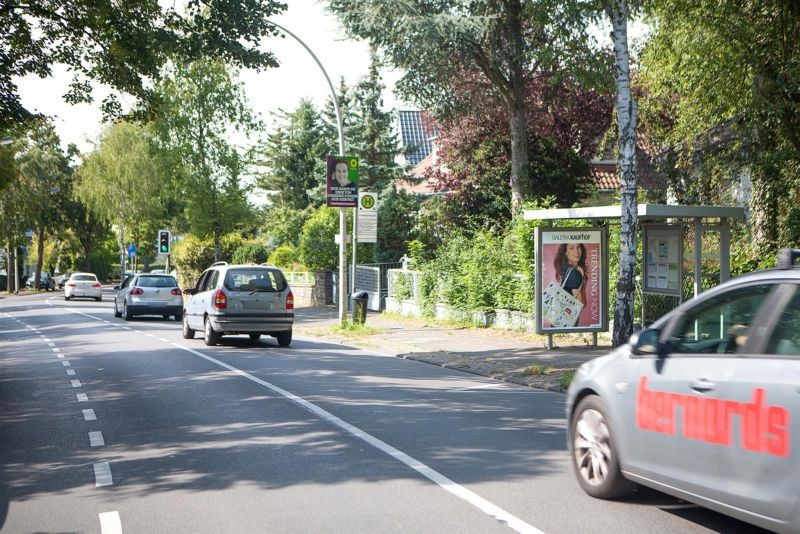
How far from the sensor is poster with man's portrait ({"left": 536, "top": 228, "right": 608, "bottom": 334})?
52.8 feet

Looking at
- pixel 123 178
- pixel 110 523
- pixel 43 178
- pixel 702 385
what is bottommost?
pixel 110 523

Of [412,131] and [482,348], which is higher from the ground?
[412,131]

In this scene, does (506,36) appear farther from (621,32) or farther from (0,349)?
(0,349)

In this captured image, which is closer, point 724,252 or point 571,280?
point 724,252

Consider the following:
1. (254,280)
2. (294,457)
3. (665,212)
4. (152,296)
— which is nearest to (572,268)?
(665,212)

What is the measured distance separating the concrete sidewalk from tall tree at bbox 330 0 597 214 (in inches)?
251

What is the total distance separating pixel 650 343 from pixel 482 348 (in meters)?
12.1

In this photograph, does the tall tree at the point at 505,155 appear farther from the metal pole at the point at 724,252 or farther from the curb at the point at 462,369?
the metal pole at the point at 724,252

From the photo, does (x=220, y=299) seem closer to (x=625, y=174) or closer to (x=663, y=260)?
(x=663, y=260)

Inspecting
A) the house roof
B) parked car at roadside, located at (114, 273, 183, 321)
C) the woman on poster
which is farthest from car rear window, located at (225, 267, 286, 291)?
the house roof

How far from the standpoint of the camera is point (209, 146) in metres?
46.0

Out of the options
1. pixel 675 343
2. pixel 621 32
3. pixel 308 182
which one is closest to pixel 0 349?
pixel 621 32

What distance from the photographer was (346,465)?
7.14 m

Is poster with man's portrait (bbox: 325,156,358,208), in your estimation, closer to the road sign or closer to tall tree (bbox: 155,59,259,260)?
the road sign
